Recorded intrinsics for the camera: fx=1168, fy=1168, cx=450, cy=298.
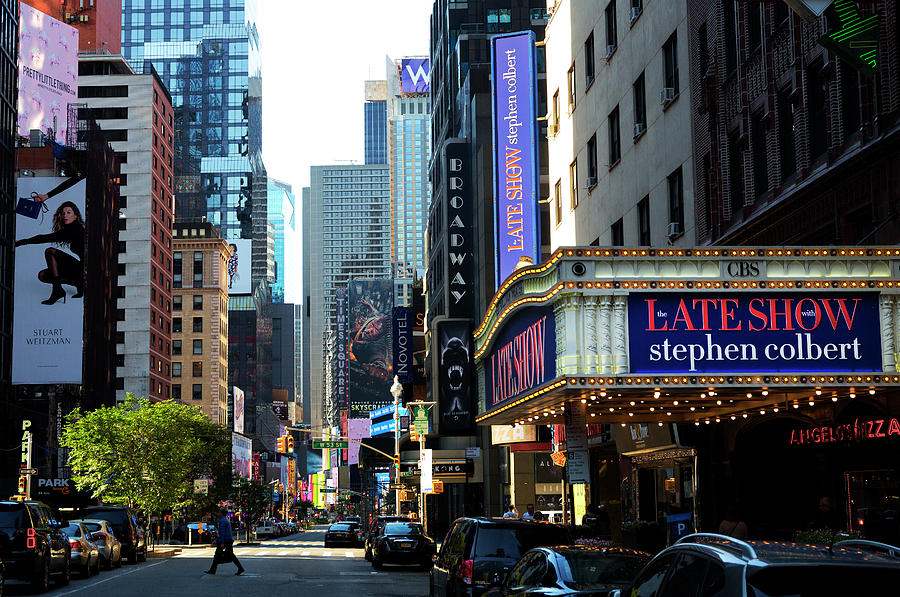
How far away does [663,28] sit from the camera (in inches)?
1323

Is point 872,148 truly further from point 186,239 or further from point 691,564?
point 186,239

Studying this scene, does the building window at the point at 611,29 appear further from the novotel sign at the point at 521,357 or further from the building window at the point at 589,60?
the novotel sign at the point at 521,357

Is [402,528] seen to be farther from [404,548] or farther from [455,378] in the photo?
[455,378]

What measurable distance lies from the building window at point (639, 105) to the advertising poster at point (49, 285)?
73615 mm

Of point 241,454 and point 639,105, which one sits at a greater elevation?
point 639,105

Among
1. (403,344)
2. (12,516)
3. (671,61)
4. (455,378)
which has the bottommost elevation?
(12,516)

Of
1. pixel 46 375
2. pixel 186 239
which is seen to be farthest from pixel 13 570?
pixel 186 239

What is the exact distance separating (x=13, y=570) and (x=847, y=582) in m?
22.0

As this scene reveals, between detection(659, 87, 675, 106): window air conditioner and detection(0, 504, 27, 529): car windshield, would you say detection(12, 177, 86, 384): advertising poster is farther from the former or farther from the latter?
detection(659, 87, 675, 106): window air conditioner

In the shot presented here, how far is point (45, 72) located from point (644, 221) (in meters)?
84.0

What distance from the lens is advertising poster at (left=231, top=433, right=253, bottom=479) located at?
163 m

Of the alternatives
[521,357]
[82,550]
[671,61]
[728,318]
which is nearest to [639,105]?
[671,61]

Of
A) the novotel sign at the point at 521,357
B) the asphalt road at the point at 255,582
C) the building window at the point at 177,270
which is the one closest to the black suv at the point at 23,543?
the asphalt road at the point at 255,582

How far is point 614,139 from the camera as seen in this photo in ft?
126
